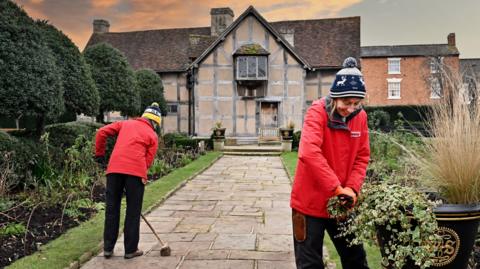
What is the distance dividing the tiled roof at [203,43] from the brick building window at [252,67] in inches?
134

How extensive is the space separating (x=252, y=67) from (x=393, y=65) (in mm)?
21221

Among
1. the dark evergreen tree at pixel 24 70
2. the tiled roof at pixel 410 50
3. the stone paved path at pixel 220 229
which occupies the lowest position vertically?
the stone paved path at pixel 220 229

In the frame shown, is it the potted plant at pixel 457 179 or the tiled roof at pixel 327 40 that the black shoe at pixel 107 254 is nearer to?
the potted plant at pixel 457 179

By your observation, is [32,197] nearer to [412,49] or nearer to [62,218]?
[62,218]

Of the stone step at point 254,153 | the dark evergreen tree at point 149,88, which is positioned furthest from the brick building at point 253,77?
the stone step at point 254,153

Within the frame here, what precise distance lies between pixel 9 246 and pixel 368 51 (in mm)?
41208

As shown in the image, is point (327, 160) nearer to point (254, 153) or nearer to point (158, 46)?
point (254, 153)

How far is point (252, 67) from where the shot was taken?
2480 cm

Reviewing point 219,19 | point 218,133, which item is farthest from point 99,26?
point 218,133

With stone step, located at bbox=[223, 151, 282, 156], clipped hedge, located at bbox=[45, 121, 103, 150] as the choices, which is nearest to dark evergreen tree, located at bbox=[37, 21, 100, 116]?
clipped hedge, located at bbox=[45, 121, 103, 150]

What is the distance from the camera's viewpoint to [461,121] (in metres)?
4.59

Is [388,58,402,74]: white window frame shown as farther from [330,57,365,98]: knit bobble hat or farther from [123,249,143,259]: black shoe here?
[330,57,365,98]: knit bobble hat

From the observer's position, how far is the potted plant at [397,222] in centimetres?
330

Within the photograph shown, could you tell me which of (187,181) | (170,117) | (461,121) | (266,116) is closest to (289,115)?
(266,116)
